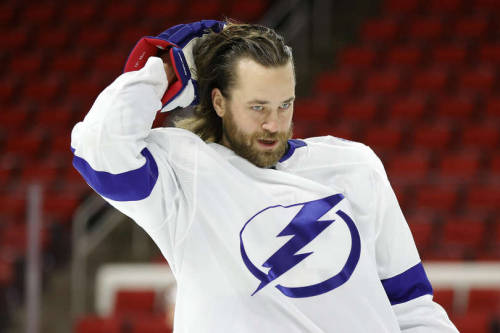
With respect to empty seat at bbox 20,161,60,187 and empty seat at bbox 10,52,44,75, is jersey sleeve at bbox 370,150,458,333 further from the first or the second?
empty seat at bbox 10,52,44,75

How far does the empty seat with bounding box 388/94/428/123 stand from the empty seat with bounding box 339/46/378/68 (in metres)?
0.80

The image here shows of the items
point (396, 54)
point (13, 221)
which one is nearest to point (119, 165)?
point (13, 221)

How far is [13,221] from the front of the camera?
4.79 metres

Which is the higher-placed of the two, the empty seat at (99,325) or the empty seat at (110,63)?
the empty seat at (110,63)

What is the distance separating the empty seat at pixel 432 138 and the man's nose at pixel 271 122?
4.98m

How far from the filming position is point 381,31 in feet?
25.9

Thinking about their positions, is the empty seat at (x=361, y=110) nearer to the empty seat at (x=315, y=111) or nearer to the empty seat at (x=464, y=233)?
the empty seat at (x=315, y=111)

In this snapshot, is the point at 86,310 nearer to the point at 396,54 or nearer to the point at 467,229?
the point at 467,229

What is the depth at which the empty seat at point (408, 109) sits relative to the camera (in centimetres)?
673

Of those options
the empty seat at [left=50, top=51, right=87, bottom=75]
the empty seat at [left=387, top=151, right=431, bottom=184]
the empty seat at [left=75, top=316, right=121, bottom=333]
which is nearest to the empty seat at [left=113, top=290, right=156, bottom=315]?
the empty seat at [left=75, top=316, right=121, bottom=333]

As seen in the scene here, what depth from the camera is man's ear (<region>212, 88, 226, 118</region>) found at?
164 cm

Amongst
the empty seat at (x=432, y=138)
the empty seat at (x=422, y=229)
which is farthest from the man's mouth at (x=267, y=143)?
the empty seat at (x=432, y=138)

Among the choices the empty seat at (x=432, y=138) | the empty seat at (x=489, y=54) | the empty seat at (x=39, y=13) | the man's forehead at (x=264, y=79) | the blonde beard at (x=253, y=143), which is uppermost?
the man's forehead at (x=264, y=79)

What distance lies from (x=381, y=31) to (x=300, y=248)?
662 centimetres
